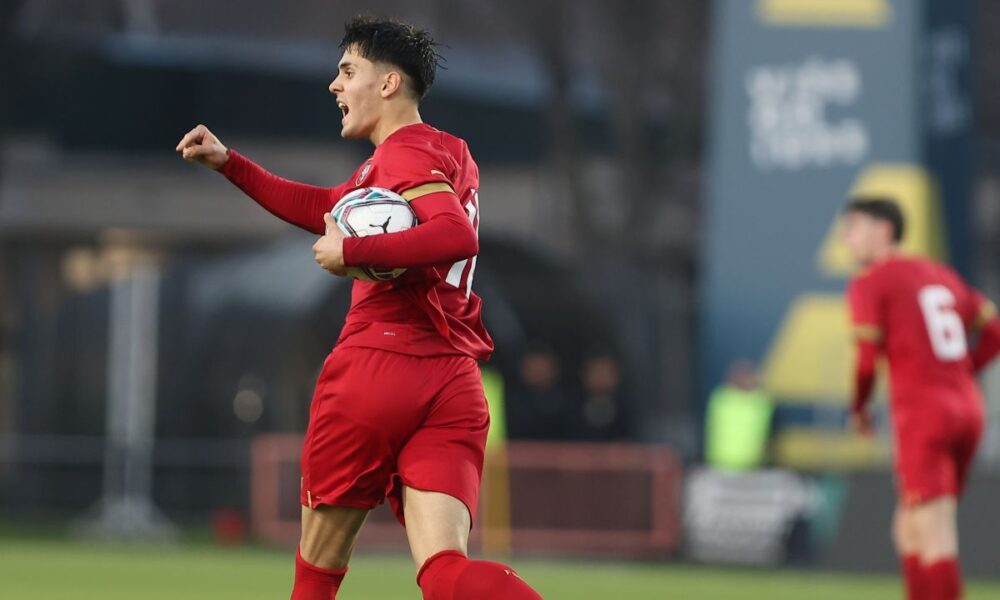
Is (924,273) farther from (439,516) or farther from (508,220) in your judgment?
(508,220)

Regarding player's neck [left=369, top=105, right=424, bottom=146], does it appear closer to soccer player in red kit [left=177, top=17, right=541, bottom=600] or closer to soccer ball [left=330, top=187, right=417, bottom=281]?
soccer player in red kit [left=177, top=17, right=541, bottom=600]

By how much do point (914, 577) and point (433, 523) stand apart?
4.54 meters

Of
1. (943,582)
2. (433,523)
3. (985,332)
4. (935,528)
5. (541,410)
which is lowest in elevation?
(943,582)

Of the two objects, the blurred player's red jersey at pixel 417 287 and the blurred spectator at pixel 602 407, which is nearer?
the blurred player's red jersey at pixel 417 287

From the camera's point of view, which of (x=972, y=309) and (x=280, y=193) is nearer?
(x=280, y=193)

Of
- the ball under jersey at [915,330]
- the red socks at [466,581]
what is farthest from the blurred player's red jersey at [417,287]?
the ball under jersey at [915,330]

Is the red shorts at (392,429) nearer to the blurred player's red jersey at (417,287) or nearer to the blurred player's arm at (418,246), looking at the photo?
the blurred player's red jersey at (417,287)

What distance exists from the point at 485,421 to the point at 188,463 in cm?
1610

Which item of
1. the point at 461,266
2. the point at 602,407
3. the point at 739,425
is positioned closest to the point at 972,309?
the point at 461,266

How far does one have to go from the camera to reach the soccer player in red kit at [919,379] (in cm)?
1001

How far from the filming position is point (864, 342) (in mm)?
9992

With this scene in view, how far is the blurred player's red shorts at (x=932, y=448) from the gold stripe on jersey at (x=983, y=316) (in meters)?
0.43

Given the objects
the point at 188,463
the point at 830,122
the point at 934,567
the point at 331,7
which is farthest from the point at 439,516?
the point at 331,7

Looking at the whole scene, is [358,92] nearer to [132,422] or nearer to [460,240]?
[460,240]
